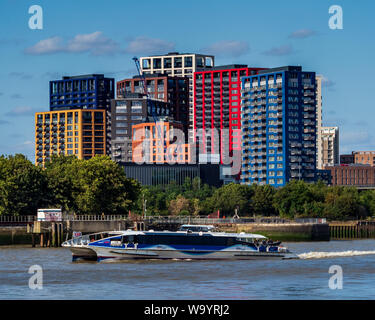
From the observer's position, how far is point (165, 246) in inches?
3433

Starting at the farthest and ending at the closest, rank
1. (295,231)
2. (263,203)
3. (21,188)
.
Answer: (263,203), (295,231), (21,188)

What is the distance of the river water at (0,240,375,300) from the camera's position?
58.1 meters

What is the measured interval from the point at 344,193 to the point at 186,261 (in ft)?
376

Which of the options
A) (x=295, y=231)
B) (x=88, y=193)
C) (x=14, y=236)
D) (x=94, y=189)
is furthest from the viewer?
(x=295, y=231)

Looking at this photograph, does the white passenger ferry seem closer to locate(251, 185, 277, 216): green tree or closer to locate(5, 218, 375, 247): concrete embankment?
locate(5, 218, 375, 247): concrete embankment

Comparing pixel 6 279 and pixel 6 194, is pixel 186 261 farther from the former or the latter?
pixel 6 194

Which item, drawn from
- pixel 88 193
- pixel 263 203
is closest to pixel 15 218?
pixel 88 193

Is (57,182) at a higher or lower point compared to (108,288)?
higher

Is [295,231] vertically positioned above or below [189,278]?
above

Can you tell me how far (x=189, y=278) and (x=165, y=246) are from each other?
18.4m

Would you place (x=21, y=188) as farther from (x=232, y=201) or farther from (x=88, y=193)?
(x=232, y=201)

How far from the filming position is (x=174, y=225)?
13650 cm

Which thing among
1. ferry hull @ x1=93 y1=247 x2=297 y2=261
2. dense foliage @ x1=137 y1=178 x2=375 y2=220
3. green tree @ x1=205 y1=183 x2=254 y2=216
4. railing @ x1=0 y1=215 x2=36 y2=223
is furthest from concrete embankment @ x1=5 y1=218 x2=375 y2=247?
green tree @ x1=205 y1=183 x2=254 y2=216
